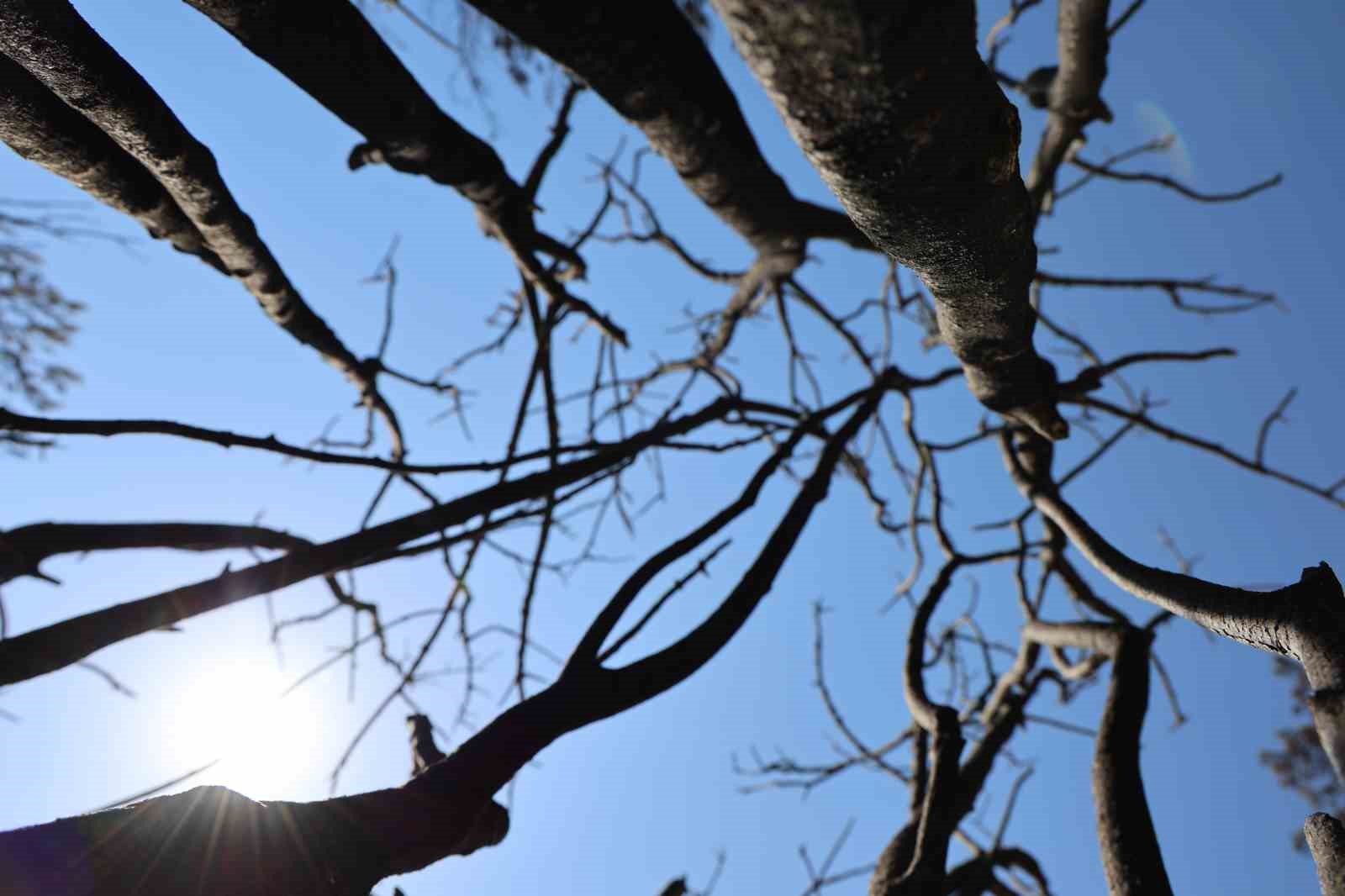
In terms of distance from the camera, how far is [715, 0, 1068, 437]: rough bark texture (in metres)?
0.51

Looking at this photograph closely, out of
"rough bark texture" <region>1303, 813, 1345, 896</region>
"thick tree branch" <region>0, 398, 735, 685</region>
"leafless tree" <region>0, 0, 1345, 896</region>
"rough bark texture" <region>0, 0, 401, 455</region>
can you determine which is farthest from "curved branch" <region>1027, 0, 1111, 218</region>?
"rough bark texture" <region>0, 0, 401, 455</region>

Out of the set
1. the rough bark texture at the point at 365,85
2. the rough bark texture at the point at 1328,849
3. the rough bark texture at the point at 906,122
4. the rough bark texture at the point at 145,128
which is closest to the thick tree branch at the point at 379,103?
the rough bark texture at the point at 365,85

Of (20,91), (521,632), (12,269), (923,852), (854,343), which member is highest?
(12,269)

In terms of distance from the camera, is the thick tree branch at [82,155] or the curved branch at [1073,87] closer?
the thick tree branch at [82,155]

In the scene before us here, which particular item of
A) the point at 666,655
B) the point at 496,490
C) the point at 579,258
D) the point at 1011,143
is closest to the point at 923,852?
the point at 666,655

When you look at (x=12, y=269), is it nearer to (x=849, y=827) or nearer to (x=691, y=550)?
(x=691, y=550)

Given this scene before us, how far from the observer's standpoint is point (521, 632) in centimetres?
180

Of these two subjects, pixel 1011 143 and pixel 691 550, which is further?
pixel 691 550

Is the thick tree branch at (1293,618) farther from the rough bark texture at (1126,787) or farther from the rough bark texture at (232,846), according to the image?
the rough bark texture at (232,846)

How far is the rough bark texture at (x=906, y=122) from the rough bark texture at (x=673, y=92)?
96cm

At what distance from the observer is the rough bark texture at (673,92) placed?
1.48 m

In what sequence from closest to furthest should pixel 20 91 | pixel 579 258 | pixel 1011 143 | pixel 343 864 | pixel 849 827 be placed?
pixel 1011 143 < pixel 343 864 < pixel 20 91 < pixel 849 827 < pixel 579 258

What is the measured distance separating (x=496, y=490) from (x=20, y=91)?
102 cm

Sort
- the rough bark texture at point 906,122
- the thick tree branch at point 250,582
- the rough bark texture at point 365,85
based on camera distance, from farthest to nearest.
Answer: the rough bark texture at point 365,85
the thick tree branch at point 250,582
the rough bark texture at point 906,122
